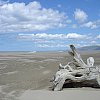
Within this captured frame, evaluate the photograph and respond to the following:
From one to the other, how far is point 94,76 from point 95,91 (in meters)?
0.97

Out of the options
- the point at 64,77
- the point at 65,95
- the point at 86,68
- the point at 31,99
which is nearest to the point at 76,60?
the point at 86,68

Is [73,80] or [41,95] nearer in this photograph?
[41,95]

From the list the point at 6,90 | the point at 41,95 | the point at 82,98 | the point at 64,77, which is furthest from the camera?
the point at 6,90

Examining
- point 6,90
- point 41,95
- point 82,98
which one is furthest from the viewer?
point 6,90

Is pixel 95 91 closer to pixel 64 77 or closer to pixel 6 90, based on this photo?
pixel 64 77

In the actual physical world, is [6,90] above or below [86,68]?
below

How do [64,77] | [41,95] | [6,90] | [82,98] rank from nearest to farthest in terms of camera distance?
[82,98], [41,95], [64,77], [6,90]

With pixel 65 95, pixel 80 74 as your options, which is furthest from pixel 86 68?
pixel 65 95

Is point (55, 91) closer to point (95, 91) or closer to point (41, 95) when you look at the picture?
point (41, 95)

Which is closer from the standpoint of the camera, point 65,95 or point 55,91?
point 65,95

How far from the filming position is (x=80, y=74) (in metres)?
13.2

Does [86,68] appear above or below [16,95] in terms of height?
above

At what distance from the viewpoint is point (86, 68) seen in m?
13.3

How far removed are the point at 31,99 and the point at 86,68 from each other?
368 cm
